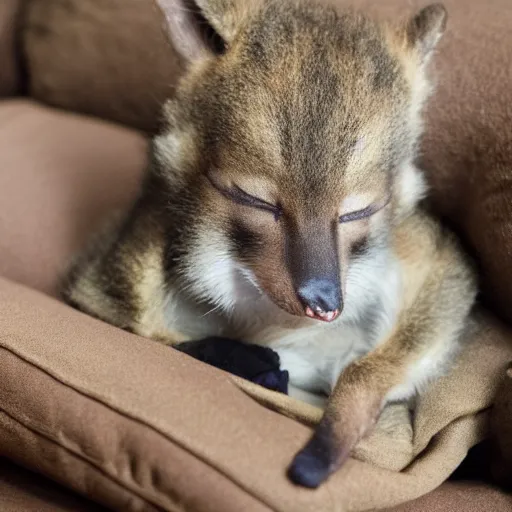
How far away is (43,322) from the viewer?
3.65 feet

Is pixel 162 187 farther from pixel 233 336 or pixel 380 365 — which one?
pixel 380 365

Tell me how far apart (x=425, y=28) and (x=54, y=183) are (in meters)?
0.90

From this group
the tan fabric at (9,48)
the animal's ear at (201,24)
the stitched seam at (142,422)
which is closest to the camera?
the stitched seam at (142,422)

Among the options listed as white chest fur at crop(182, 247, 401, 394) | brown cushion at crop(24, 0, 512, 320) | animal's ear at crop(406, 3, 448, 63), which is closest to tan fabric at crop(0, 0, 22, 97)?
brown cushion at crop(24, 0, 512, 320)

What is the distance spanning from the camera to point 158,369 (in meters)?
1.01

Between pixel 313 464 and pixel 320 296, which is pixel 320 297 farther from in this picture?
pixel 313 464

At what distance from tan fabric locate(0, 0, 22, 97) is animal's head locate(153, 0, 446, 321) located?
108 cm

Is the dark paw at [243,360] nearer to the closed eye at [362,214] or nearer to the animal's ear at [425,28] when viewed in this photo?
the closed eye at [362,214]

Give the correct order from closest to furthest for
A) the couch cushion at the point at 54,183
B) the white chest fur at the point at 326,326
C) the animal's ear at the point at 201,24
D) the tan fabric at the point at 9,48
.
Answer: the animal's ear at the point at 201,24, the white chest fur at the point at 326,326, the couch cushion at the point at 54,183, the tan fabric at the point at 9,48

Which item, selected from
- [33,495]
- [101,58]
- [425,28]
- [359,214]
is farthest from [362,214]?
[101,58]

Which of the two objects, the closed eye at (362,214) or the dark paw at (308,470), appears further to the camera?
the closed eye at (362,214)

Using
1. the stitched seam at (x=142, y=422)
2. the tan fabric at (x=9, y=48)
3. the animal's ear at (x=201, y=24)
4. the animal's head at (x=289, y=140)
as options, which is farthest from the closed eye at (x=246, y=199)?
the tan fabric at (x=9, y=48)

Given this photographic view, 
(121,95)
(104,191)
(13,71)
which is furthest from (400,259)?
(13,71)

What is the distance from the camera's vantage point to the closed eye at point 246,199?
3.39 ft
